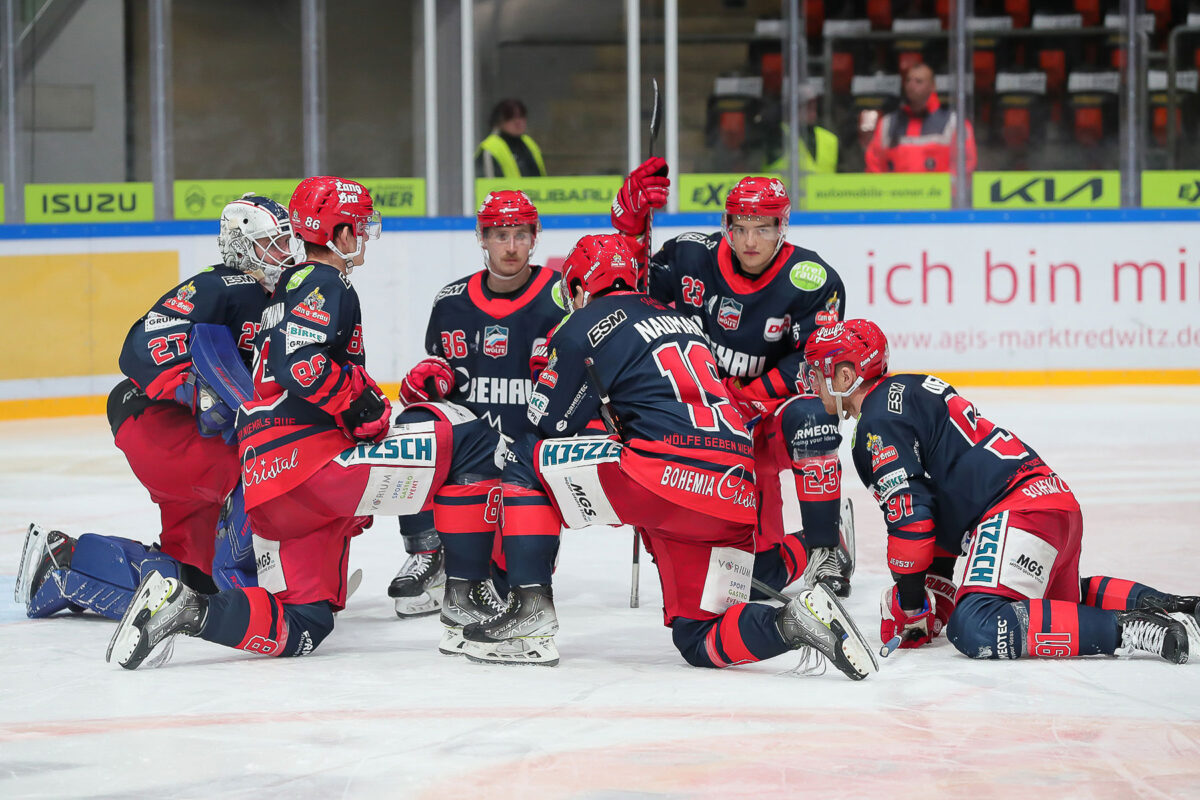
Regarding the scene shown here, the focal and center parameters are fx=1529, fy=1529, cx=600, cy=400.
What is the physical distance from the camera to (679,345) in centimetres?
Answer: 374

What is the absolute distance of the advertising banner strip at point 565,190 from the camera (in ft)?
33.6

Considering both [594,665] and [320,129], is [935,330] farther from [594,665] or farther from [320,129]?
[594,665]

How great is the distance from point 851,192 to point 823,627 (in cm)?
713

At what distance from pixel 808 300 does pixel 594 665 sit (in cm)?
152

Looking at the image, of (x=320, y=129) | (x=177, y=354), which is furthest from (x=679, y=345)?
(x=320, y=129)

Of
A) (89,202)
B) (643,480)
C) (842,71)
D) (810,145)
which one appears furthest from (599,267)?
(842,71)

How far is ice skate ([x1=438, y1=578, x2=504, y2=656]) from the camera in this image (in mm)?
3921

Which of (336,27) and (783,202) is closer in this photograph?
(783,202)

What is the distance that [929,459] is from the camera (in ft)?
12.6

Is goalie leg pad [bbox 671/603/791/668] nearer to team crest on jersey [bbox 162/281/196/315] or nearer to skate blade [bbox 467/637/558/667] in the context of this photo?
skate blade [bbox 467/637/558/667]

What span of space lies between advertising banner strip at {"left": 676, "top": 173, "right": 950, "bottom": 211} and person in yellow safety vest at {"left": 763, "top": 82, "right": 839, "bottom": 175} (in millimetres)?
142

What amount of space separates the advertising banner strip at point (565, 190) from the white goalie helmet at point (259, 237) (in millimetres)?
5914

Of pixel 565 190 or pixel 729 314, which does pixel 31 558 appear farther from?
pixel 565 190

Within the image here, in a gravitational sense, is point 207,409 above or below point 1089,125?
below
